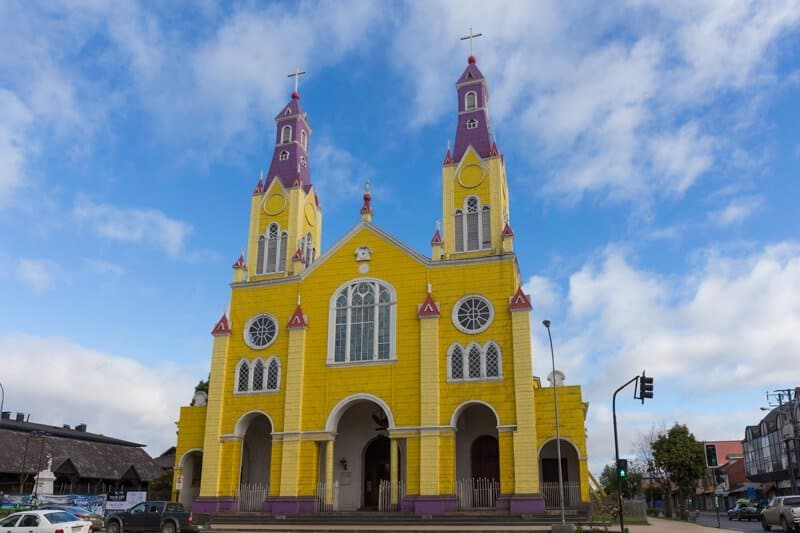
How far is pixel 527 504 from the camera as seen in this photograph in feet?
93.7

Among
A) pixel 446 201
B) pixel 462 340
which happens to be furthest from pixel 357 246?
pixel 462 340

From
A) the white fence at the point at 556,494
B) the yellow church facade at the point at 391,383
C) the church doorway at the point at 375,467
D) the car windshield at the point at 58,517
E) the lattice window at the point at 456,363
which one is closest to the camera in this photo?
the car windshield at the point at 58,517

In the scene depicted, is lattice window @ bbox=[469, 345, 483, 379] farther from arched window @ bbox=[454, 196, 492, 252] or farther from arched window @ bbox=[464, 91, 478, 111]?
arched window @ bbox=[464, 91, 478, 111]

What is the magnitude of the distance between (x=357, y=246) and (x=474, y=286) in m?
6.84

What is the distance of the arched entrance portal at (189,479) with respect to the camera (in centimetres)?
3500

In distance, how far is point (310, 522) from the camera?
29688 mm

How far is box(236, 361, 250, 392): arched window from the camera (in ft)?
115

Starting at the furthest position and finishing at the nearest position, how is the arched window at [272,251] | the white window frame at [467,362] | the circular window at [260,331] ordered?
the arched window at [272,251] < the circular window at [260,331] < the white window frame at [467,362]

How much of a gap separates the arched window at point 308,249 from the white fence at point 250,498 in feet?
41.8

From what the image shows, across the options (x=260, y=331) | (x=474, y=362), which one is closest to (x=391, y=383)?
(x=474, y=362)

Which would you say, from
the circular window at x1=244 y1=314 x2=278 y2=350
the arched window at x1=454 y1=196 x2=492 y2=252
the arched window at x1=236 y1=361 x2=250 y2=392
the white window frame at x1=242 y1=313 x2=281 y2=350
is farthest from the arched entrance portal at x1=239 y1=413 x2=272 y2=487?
the arched window at x1=454 y1=196 x2=492 y2=252

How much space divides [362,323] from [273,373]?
212 inches

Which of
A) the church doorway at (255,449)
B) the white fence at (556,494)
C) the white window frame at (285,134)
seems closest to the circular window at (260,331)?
the church doorway at (255,449)

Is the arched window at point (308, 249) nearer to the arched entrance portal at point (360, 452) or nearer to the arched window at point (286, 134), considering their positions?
the arched window at point (286, 134)
